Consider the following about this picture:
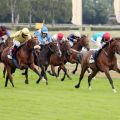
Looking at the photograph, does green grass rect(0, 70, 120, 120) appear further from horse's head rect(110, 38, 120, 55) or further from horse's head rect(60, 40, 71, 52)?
horse's head rect(60, 40, 71, 52)

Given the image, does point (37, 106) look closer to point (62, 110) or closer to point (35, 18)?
point (62, 110)

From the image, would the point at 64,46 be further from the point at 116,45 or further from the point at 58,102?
the point at 58,102

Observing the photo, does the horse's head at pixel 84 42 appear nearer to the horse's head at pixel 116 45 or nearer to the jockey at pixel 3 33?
Answer: the jockey at pixel 3 33

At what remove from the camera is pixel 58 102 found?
13.9 metres

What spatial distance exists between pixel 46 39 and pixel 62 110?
28.7 ft

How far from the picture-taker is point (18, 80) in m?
21.5

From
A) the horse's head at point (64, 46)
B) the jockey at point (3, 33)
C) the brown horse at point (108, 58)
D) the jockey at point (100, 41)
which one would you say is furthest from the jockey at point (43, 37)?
the brown horse at point (108, 58)

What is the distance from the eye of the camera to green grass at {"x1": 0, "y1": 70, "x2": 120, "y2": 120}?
1156cm

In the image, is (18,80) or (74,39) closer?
(18,80)

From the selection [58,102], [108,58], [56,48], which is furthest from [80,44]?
[58,102]

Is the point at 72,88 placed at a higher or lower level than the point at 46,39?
lower

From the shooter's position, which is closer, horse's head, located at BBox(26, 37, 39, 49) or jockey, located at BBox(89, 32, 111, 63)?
jockey, located at BBox(89, 32, 111, 63)

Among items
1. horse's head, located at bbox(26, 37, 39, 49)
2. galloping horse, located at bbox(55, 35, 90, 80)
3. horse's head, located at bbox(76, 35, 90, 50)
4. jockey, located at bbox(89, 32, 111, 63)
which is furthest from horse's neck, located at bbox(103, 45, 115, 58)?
horse's head, located at bbox(76, 35, 90, 50)

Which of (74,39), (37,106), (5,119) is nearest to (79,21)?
(74,39)
